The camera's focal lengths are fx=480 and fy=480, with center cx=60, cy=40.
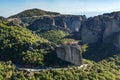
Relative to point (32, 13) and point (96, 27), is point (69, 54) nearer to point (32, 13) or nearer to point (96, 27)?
point (96, 27)

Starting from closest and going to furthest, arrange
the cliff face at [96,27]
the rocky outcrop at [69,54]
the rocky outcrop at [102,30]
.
Result: 1. the rocky outcrop at [69,54]
2. the rocky outcrop at [102,30]
3. the cliff face at [96,27]

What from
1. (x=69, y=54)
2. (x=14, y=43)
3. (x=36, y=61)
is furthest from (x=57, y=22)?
(x=36, y=61)

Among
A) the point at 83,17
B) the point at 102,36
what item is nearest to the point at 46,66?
A: the point at 102,36

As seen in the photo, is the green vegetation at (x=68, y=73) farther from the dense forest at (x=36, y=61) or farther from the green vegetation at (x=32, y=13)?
the green vegetation at (x=32, y=13)

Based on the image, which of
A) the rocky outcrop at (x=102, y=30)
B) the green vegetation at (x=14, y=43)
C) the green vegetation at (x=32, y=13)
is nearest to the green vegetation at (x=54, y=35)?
the rocky outcrop at (x=102, y=30)

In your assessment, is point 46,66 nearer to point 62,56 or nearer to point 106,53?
Answer: point 62,56


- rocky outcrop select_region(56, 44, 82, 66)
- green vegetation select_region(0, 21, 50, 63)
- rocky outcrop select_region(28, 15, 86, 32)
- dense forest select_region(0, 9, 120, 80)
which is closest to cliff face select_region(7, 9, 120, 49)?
rocky outcrop select_region(28, 15, 86, 32)
